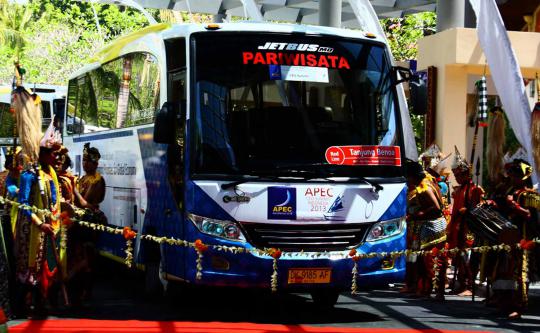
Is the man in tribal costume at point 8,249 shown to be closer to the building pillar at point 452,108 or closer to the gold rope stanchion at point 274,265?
the gold rope stanchion at point 274,265

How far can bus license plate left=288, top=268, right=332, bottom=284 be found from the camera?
10172 millimetres

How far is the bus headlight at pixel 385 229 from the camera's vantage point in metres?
10.5

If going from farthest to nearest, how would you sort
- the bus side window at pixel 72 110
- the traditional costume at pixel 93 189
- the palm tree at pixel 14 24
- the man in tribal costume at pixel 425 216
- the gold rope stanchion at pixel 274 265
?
the palm tree at pixel 14 24 < the bus side window at pixel 72 110 < the man in tribal costume at pixel 425 216 < the traditional costume at pixel 93 189 < the gold rope stanchion at pixel 274 265

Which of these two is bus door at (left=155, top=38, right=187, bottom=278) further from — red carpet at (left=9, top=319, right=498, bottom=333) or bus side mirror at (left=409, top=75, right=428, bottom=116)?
bus side mirror at (left=409, top=75, right=428, bottom=116)

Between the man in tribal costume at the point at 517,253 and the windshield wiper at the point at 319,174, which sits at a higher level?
the windshield wiper at the point at 319,174

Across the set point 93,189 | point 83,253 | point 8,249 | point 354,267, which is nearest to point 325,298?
point 354,267

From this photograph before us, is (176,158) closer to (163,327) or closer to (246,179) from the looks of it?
(246,179)

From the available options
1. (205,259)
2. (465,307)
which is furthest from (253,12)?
(205,259)

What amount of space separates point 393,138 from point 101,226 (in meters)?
3.33

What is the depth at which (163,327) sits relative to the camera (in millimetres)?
9828

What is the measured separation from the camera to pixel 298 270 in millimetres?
10172

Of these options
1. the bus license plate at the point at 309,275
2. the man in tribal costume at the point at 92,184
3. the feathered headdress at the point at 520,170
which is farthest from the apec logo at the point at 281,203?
the feathered headdress at the point at 520,170

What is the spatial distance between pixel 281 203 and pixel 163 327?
1.68 meters

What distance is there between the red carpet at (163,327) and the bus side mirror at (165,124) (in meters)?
1.88
